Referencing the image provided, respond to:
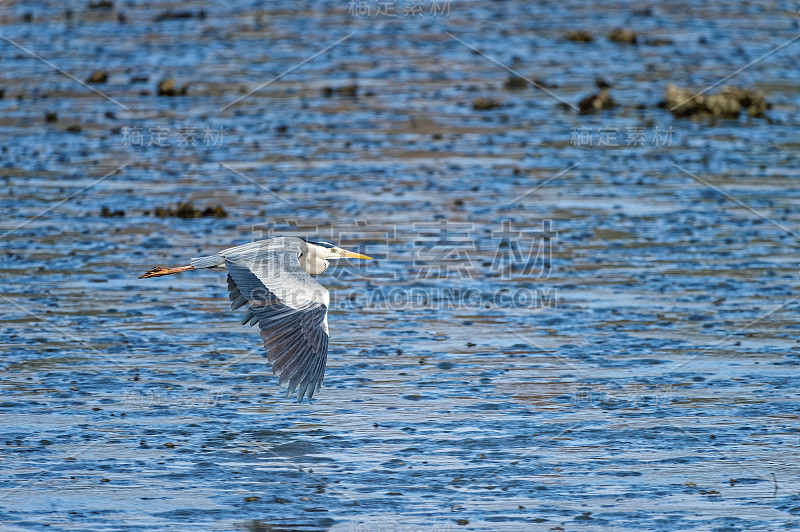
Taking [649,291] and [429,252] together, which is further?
[429,252]

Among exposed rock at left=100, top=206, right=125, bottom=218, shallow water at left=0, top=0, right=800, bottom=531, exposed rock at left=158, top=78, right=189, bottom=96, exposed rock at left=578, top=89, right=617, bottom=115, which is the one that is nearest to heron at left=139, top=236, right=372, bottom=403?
shallow water at left=0, top=0, right=800, bottom=531

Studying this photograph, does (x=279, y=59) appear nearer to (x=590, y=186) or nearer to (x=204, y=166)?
(x=204, y=166)

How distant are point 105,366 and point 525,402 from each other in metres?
2.97

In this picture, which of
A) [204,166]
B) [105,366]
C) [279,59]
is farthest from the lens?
[279,59]

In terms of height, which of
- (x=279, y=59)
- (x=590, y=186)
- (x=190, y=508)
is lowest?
(x=190, y=508)

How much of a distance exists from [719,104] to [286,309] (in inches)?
496

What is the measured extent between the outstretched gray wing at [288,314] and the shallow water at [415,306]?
0.48m

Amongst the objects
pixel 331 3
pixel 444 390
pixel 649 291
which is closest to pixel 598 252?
pixel 649 291

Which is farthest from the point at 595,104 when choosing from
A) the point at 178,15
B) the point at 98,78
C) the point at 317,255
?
the point at 178,15

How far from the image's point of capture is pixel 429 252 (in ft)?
39.1

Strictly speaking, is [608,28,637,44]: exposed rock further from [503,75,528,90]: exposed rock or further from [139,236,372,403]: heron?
[139,236,372,403]: heron

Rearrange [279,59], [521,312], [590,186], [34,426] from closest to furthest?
[34,426] → [521,312] → [590,186] → [279,59]

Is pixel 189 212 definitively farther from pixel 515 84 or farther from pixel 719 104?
pixel 515 84

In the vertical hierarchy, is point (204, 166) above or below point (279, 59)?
below
